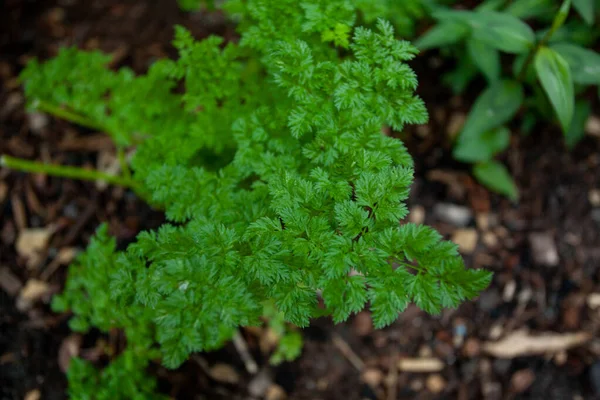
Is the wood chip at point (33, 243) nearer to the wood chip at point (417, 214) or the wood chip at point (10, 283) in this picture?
the wood chip at point (10, 283)

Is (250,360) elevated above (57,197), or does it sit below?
below

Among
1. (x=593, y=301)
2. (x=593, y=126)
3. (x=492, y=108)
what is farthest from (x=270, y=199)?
(x=593, y=126)

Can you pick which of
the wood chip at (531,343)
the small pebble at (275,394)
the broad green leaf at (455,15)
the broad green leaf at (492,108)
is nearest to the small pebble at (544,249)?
the wood chip at (531,343)

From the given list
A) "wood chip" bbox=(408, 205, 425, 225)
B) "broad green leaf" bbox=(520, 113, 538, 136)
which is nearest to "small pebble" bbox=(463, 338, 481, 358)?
"wood chip" bbox=(408, 205, 425, 225)

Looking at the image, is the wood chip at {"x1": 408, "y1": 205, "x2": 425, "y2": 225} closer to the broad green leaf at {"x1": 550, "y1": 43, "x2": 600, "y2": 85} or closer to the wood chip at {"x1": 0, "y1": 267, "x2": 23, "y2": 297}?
the broad green leaf at {"x1": 550, "y1": 43, "x2": 600, "y2": 85}

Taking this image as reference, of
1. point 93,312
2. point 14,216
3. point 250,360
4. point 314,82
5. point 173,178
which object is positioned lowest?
point 250,360

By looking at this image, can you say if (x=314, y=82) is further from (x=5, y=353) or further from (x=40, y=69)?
(x=5, y=353)

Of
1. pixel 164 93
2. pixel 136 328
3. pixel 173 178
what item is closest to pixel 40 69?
pixel 164 93
